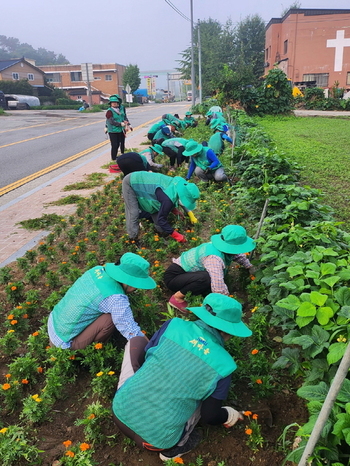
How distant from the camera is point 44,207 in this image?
676 cm

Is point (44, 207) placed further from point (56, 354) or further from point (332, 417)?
point (332, 417)

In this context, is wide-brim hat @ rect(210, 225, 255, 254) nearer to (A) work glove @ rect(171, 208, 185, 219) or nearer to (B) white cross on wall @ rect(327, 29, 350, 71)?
(A) work glove @ rect(171, 208, 185, 219)

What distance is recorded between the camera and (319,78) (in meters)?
32.7

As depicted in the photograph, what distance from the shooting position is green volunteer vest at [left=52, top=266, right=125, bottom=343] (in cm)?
282

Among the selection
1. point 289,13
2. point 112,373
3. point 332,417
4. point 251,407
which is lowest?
point 251,407

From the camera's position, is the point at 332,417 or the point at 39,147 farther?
the point at 39,147

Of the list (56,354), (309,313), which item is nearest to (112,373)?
(56,354)

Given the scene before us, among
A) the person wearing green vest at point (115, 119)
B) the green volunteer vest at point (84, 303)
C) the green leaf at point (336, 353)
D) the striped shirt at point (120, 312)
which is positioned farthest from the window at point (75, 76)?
the green leaf at point (336, 353)

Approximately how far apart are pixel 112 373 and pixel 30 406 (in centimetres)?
54

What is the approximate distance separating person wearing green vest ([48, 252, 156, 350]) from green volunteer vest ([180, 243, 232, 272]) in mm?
769

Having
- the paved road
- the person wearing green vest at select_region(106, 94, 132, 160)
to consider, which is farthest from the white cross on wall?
the person wearing green vest at select_region(106, 94, 132, 160)

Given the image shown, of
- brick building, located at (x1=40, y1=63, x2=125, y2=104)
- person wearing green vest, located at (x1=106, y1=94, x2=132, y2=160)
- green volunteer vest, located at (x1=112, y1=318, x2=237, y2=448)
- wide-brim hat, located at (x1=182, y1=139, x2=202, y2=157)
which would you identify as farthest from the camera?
brick building, located at (x1=40, y1=63, x2=125, y2=104)

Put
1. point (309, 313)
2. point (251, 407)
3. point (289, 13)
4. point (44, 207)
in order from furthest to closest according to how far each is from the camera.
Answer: point (289, 13), point (44, 207), point (251, 407), point (309, 313)

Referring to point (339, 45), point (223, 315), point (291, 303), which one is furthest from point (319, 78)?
point (223, 315)
